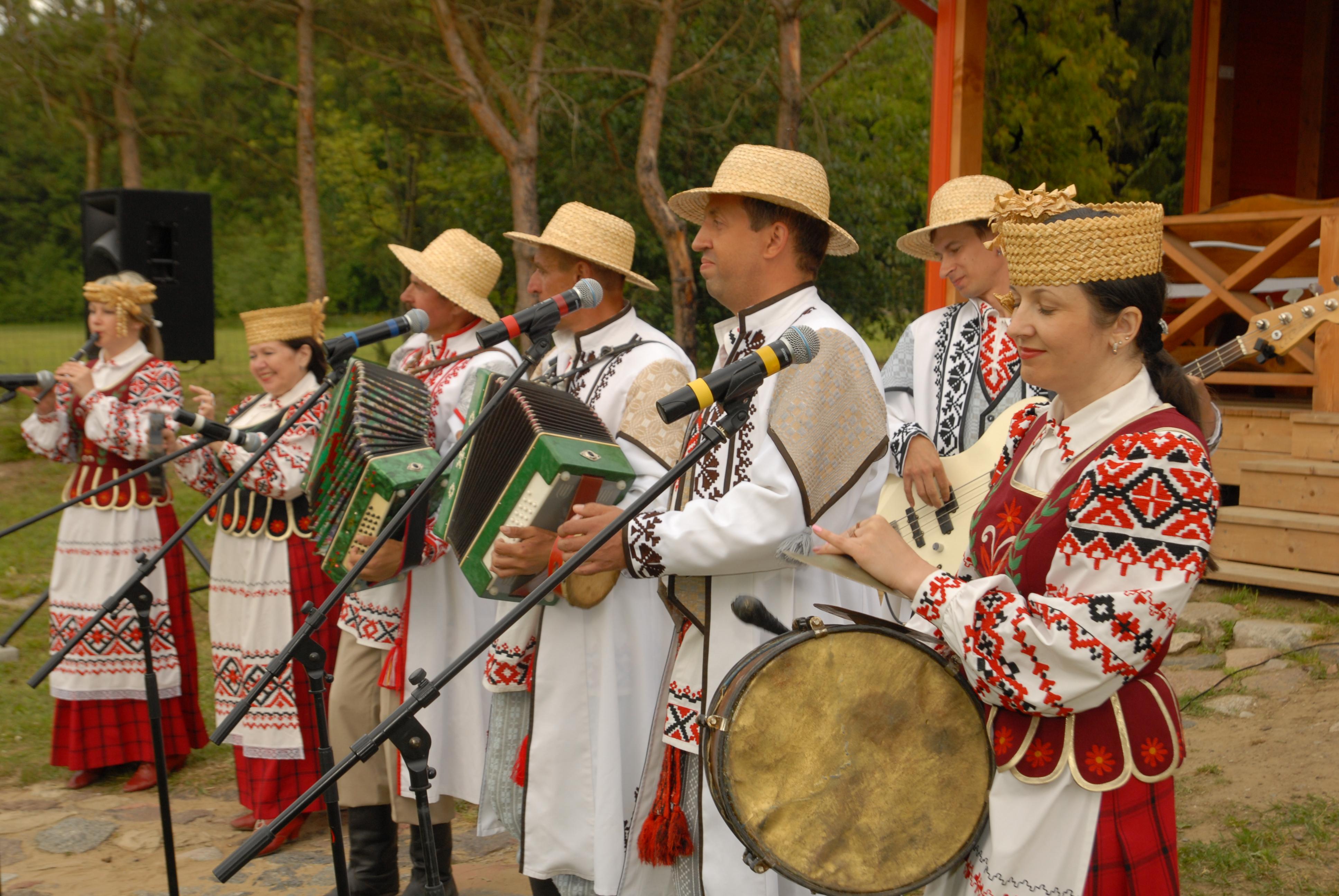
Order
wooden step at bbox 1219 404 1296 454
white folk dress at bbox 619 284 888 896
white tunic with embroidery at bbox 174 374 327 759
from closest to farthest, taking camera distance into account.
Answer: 1. white folk dress at bbox 619 284 888 896
2. white tunic with embroidery at bbox 174 374 327 759
3. wooden step at bbox 1219 404 1296 454

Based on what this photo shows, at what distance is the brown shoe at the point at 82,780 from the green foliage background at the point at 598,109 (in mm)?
9713

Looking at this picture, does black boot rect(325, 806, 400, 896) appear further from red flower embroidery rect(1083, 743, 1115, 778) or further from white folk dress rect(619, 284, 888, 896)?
red flower embroidery rect(1083, 743, 1115, 778)

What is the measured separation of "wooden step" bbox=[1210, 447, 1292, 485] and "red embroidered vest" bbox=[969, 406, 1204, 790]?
210 inches

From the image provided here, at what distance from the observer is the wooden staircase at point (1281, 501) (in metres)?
6.32

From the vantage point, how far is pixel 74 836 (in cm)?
495

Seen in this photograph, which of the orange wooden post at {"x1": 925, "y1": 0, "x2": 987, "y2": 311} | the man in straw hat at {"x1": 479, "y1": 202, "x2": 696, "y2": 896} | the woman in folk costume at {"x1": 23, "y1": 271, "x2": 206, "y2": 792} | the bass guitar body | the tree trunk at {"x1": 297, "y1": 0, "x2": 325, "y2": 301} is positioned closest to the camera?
the man in straw hat at {"x1": 479, "y1": 202, "x2": 696, "y2": 896}

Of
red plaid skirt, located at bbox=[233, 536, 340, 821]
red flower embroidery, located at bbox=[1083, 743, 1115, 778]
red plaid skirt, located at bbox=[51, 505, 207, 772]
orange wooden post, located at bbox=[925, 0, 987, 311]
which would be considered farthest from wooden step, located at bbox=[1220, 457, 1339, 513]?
red plaid skirt, located at bbox=[51, 505, 207, 772]

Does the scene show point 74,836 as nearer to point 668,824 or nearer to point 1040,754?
point 668,824

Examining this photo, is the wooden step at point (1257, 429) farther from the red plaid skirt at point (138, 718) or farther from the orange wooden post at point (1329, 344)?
the red plaid skirt at point (138, 718)

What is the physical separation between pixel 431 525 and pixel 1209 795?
301 cm

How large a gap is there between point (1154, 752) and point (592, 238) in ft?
7.54

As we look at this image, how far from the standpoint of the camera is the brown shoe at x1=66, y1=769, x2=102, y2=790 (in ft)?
18.1

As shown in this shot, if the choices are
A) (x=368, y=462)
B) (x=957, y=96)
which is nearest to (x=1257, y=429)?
(x=957, y=96)

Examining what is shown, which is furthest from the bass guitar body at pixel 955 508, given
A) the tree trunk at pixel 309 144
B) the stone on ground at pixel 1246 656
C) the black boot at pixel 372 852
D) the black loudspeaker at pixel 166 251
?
the tree trunk at pixel 309 144
